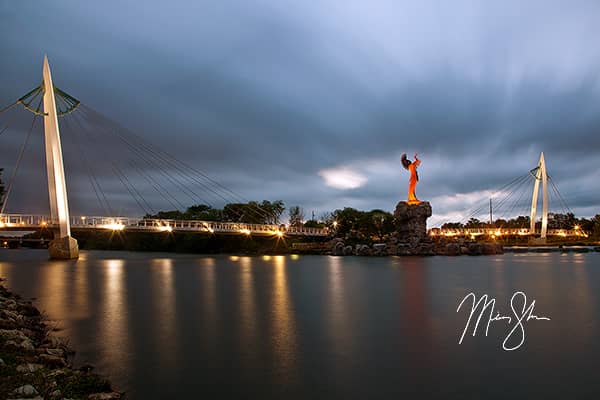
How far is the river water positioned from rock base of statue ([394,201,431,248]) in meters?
44.5

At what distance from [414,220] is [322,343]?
59.5 meters

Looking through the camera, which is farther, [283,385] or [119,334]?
[119,334]

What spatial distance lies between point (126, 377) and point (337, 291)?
16760mm

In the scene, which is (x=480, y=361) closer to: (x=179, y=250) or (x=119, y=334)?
(x=119, y=334)

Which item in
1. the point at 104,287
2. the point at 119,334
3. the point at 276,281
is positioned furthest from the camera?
the point at 276,281

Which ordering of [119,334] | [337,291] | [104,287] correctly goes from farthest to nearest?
1. [104,287]
2. [337,291]
3. [119,334]

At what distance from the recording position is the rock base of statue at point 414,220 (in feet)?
224

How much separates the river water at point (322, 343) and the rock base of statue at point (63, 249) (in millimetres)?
25918

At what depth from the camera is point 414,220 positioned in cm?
6850

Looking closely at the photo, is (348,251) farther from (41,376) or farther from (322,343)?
(41,376)

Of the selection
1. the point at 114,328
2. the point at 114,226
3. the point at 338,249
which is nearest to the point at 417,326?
the point at 114,328

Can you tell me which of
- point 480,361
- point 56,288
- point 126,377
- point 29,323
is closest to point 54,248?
point 56,288

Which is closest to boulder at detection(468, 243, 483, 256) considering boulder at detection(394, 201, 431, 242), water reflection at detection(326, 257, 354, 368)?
boulder at detection(394, 201, 431, 242)

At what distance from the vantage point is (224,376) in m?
9.41
